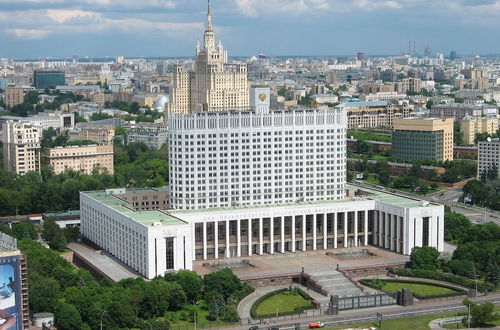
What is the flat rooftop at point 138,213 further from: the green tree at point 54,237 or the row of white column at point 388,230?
the row of white column at point 388,230

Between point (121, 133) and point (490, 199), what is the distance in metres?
79.4

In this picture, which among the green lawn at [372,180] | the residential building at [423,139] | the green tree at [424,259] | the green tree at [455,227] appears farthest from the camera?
the residential building at [423,139]

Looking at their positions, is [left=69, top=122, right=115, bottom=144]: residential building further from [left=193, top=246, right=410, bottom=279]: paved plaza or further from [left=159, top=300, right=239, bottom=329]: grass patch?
[left=159, top=300, right=239, bottom=329]: grass patch

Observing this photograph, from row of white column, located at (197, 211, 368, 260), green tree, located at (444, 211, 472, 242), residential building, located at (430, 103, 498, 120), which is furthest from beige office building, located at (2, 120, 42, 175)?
residential building, located at (430, 103, 498, 120)

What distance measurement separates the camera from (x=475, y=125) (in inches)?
6742

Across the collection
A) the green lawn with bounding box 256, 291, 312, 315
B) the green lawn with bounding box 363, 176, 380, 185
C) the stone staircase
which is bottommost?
the green lawn with bounding box 256, 291, 312, 315

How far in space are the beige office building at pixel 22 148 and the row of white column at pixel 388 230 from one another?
6149cm

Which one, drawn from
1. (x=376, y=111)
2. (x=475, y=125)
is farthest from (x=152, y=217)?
(x=376, y=111)

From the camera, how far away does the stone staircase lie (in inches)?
2854

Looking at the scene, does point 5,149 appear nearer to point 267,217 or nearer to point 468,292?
point 267,217

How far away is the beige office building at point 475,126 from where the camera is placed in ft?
553

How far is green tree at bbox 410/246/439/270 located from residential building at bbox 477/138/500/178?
52.5 m

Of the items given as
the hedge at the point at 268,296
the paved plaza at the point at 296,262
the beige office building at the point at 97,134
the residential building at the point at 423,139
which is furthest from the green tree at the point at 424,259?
the beige office building at the point at 97,134

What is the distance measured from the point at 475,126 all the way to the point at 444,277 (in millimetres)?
100677
